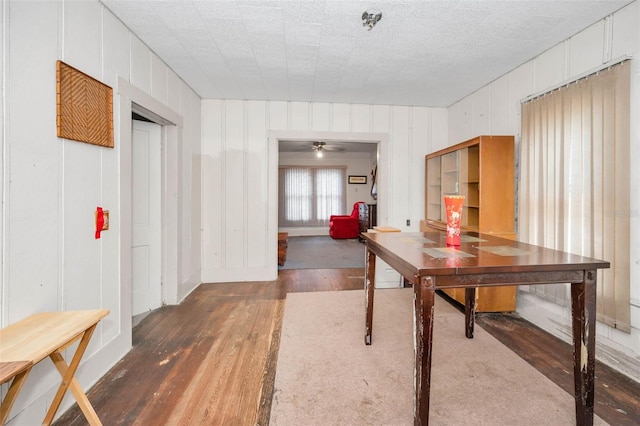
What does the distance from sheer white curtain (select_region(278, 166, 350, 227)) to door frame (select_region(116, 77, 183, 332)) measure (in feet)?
19.9

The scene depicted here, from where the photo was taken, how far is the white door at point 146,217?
3008mm

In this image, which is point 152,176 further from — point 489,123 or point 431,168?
point 489,123

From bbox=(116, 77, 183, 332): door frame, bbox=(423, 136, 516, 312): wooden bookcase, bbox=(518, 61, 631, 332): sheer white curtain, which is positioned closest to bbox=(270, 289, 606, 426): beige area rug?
bbox=(423, 136, 516, 312): wooden bookcase

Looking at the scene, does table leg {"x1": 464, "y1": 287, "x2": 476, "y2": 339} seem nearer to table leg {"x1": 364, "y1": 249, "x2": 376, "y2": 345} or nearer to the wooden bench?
table leg {"x1": 364, "y1": 249, "x2": 376, "y2": 345}

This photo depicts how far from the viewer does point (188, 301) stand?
135 inches

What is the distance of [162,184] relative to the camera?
3.16 metres

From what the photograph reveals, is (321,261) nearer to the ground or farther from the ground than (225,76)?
nearer to the ground

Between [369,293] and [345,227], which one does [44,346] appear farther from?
[345,227]

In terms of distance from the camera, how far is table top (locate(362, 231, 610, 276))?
130cm

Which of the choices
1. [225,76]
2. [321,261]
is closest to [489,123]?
[225,76]

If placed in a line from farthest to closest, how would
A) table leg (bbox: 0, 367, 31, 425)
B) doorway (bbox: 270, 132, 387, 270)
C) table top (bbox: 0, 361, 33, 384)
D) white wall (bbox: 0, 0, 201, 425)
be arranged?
1. doorway (bbox: 270, 132, 387, 270)
2. white wall (bbox: 0, 0, 201, 425)
3. table leg (bbox: 0, 367, 31, 425)
4. table top (bbox: 0, 361, 33, 384)

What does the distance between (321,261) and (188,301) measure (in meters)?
2.72

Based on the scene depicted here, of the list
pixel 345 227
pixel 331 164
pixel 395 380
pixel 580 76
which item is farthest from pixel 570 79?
pixel 331 164

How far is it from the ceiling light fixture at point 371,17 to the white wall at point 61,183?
6.28 ft
